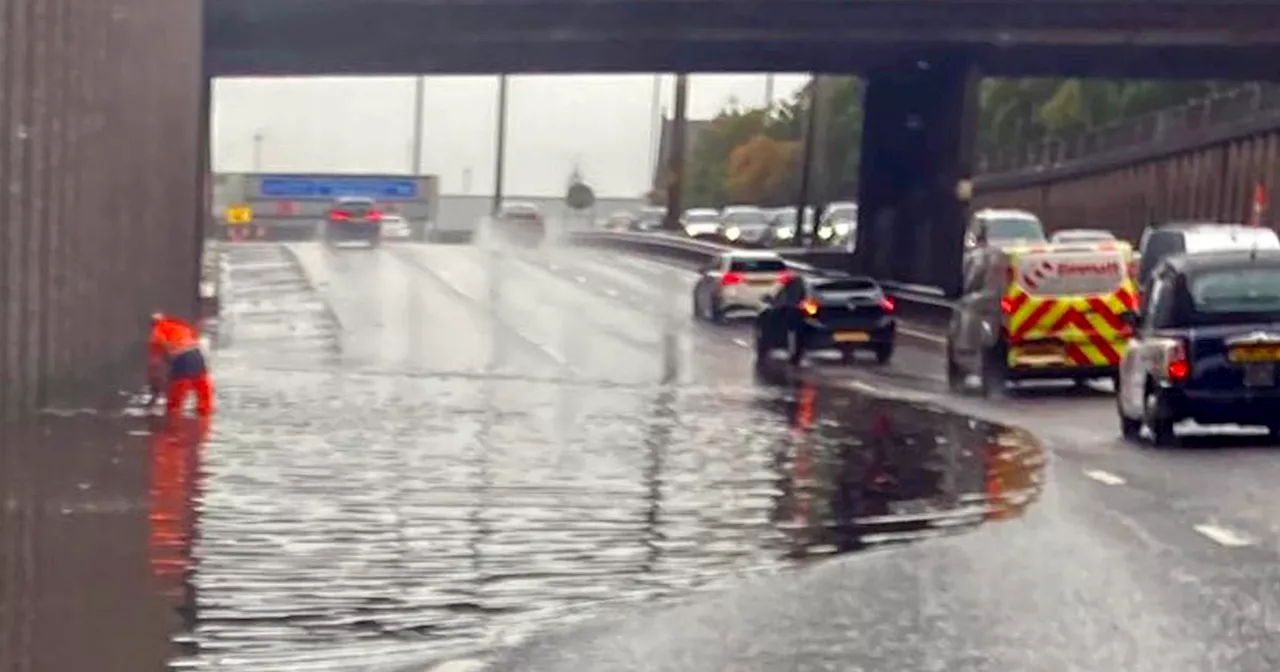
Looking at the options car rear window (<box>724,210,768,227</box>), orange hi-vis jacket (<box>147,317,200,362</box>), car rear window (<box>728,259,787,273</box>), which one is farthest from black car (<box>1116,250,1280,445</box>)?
car rear window (<box>724,210,768,227</box>)

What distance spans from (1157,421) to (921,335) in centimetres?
2817

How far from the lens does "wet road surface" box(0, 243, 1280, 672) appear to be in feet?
35.4

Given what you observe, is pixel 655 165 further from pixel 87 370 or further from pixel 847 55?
pixel 87 370

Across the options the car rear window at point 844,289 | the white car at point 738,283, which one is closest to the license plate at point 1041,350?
the car rear window at point 844,289

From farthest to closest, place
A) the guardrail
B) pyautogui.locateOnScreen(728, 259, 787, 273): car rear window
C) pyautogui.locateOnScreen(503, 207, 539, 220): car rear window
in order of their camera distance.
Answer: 1. pyautogui.locateOnScreen(503, 207, 539, 220): car rear window
2. pyautogui.locateOnScreen(728, 259, 787, 273): car rear window
3. the guardrail

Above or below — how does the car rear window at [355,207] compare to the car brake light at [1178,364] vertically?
below

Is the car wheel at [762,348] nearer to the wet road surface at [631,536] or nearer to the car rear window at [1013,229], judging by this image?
the wet road surface at [631,536]

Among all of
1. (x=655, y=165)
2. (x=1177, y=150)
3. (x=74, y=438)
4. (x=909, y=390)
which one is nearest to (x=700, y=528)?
(x=74, y=438)

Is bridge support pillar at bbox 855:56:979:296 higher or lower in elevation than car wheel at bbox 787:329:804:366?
higher

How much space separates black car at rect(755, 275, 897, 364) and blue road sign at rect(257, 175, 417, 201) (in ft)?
281

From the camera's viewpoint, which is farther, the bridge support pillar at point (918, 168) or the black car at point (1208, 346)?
the bridge support pillar at point (918, 168)

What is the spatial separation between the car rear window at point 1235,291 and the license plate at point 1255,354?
2.49 ft

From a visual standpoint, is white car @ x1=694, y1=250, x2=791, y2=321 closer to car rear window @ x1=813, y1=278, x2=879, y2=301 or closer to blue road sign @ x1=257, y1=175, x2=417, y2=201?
car rear window @ x1=813, y1=278, x2=879, y2=301

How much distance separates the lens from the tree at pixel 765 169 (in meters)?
129
